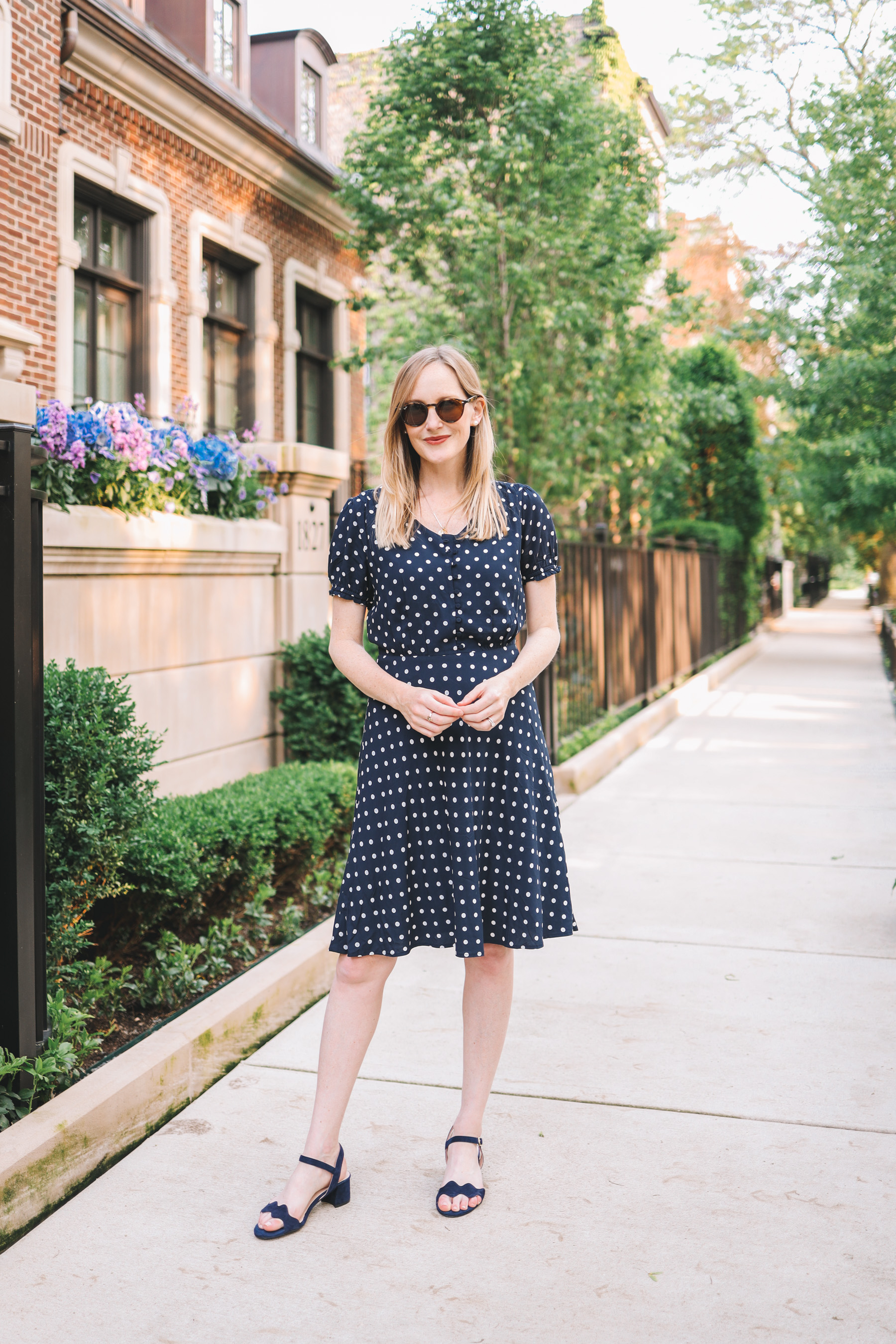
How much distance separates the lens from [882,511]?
16.8m

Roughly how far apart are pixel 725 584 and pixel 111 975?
1618cm

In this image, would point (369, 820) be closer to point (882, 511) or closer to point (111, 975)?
point (111, 975)

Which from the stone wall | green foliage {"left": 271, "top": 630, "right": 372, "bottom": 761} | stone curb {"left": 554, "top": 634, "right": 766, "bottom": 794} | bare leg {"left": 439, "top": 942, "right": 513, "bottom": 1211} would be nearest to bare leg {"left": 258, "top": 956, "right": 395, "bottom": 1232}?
Result: bare leg {"left": 439, "top": 942, "right": 513, "bottom": 1211}

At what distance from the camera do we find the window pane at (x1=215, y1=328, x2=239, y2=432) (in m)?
12.8

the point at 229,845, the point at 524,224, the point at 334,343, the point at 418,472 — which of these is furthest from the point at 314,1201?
the point at 334,343

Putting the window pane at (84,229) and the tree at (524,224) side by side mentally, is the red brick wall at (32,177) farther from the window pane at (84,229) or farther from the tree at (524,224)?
the tree at (524,224)

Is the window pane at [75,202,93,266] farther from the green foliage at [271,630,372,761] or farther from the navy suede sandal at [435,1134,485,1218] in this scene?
the navy suede sandal at [435,1134,485,1218]

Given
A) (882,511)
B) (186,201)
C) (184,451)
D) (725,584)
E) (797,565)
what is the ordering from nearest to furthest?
(184,451)
(186,201)
(882,511)
(725,584)
(797,565)

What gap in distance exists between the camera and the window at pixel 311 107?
1427 cm

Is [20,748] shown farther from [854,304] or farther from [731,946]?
[854,304]

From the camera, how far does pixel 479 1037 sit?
9.29 ft

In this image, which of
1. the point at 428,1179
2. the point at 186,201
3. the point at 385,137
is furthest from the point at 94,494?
the point at 385,137

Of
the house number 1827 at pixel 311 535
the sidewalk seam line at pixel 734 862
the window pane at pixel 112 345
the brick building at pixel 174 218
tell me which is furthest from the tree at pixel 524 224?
the sidewalk seam line at pixel 734 862

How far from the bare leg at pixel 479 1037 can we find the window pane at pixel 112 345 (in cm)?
918
